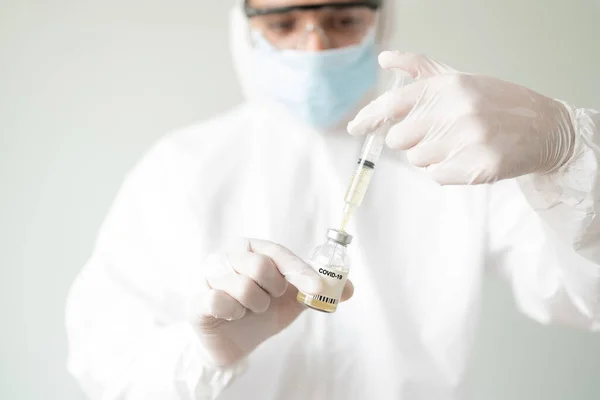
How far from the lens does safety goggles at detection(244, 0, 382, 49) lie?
1101 millimetres

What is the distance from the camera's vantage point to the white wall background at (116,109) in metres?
1.32

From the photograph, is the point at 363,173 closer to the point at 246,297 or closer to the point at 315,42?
the point at 246,297

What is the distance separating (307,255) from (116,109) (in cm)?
64

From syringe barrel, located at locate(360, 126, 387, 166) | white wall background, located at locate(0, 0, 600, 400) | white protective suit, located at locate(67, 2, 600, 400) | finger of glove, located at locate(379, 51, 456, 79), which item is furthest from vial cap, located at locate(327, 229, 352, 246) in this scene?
white wall background, located at locate(0, 0, 600, 400)

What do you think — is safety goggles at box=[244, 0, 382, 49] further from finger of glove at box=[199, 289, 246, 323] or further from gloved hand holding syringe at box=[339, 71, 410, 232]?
finger of glove at box=[199, 289, 246, 323]

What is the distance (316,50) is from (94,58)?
0.62m

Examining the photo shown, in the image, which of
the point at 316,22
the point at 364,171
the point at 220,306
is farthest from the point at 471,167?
the point at 316,22

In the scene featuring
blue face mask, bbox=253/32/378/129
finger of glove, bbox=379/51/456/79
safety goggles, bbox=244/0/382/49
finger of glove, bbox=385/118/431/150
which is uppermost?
safety goggles, bbox=244/0/382/49

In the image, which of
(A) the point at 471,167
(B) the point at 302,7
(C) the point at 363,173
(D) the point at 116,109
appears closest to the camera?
(A) the point at 471,167

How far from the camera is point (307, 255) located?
116 centimetres

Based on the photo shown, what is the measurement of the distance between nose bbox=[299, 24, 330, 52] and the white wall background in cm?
38

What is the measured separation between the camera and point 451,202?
1.16 metres

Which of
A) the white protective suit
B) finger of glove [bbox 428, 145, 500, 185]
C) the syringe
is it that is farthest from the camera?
the white protective suit

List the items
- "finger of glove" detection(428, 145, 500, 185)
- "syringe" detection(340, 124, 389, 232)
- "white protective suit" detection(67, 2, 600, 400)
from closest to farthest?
"finger of glove" detection(428, 145, 500, 185)
"syringe" detection(340, 124, 389, 232)
"white protective suit" detection(67, 2, 600, 400)
